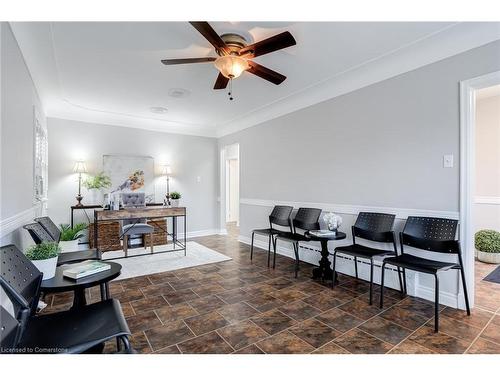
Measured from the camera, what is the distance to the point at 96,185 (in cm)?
481

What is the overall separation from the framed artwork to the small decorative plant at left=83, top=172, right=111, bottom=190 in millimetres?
79

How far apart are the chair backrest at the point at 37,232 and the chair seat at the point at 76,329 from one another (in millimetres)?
1090

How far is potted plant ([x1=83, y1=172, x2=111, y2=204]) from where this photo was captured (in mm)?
4812

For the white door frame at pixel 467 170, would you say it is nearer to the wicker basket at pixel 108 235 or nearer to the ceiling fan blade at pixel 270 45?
the ceiling fan blade at pixel 270 45

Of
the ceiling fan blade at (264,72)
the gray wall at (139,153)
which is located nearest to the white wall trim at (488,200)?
the ceiling fan blade at (264,72)

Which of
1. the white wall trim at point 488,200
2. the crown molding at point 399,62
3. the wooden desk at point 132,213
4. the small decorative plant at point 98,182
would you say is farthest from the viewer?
the small decorative plant at point 98,182

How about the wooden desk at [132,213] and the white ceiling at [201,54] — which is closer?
the white ceiling at [201,54]

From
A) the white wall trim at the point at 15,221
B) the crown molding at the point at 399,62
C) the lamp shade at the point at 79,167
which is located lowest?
the white wall trim at the point at 15,221

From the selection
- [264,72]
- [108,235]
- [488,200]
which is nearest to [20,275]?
[264,72]

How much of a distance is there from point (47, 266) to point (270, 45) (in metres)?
2.28

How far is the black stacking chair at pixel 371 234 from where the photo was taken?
2.69m

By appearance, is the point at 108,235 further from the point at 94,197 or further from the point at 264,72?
the point at 264,72

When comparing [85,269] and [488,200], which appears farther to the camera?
[488,200]

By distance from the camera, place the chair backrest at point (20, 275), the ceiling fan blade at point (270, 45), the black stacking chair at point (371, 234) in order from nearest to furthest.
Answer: the chair backrest at point (20, 275) → the ceiling fan blade at point (270, 45) → the black stacking chair at point (371, 234)
